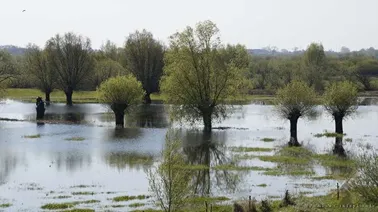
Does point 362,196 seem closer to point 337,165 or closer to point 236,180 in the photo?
point 236,180

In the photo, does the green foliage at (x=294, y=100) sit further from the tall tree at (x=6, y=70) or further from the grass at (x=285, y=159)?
the tall tree at (x=6, y=70)

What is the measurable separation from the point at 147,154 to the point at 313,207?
79.6 feet

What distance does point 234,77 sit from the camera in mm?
69812

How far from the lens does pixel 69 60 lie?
12506cm

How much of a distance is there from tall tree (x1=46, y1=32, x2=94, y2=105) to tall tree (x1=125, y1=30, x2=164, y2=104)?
971 centimetres

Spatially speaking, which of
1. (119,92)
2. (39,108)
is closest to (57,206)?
(119,92)

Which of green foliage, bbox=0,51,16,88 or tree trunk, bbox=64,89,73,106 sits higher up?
green foliage, bbox=0,51,16,88

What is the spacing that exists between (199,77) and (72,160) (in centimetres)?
2695

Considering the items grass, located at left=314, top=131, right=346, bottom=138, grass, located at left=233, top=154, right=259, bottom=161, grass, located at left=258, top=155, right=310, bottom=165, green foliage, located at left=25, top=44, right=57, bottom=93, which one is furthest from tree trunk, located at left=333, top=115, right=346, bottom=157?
green foliage, located at left=25, top=44, right=57, bottom=93

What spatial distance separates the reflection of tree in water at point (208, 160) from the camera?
36.8 m

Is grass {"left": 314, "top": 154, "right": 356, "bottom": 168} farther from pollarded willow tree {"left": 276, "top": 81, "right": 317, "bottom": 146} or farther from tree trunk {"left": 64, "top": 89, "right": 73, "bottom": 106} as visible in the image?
tree trunk {"left": 64, "top": 89, "right": 73, "bottom": 106}

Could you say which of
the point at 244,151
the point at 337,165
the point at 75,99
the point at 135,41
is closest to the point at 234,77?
the point at 244,151

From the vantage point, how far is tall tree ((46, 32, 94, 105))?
124 metres

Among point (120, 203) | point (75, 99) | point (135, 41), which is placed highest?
point (135, 41)
